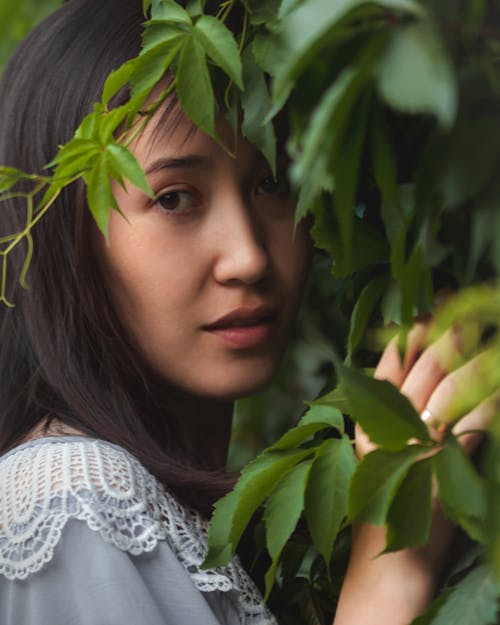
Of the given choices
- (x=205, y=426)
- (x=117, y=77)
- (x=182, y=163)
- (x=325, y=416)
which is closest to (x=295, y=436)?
(x=325, y=416)

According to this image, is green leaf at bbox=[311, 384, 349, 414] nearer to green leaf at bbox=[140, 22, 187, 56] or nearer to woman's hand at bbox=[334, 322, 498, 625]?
woman's hand at bbox=[334, 322, 498, 625]

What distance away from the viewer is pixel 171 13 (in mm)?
1002

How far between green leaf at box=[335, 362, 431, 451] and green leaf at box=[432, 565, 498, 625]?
113 mm

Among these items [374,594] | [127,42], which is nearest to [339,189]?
[374,594]

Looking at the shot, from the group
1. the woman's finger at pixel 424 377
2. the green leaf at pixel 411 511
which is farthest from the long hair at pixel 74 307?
the green leaf at pixel 411 511

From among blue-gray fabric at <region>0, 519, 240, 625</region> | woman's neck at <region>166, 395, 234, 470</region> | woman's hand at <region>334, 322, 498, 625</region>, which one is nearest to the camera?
woman's hand at <region>334, 322, 498, 625</region>

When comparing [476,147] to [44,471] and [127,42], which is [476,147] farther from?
[127,42]

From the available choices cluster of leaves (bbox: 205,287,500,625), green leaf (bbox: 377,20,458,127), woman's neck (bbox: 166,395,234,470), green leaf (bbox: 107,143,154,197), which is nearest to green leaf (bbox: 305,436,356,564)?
cluster of leaves (bbox: 205,287,500,625)

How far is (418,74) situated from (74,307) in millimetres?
997

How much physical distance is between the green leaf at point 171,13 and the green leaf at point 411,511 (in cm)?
49

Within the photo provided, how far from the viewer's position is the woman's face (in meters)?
1.30

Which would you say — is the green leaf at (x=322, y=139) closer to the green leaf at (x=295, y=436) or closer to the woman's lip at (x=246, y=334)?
the green leaf at (x=295, y=436)

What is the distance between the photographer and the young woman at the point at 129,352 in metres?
1.11

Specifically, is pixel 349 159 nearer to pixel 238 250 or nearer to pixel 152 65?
pixel 152 65
